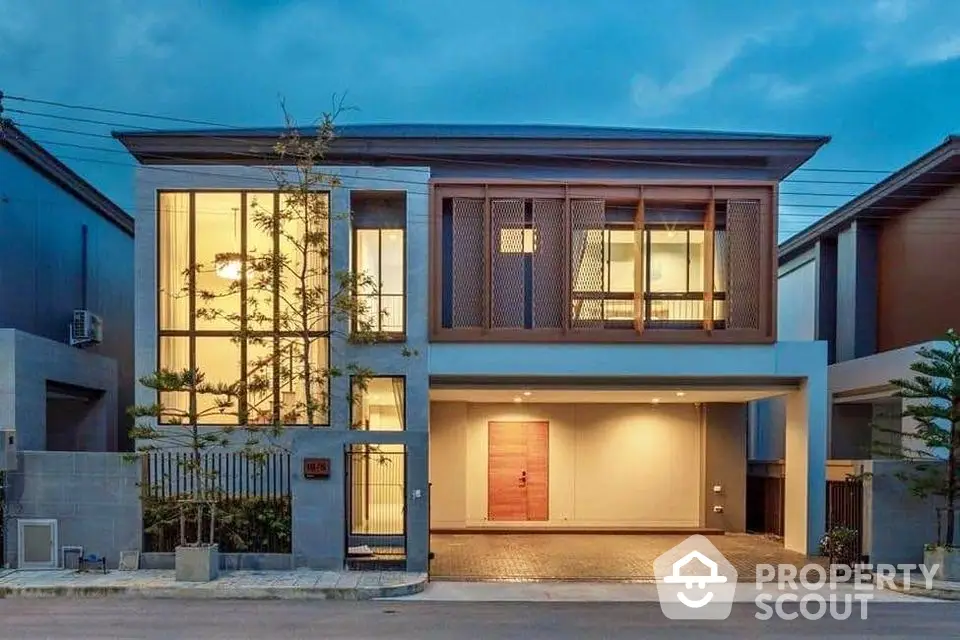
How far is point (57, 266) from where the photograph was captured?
18438 millimetres

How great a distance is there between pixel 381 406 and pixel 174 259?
16.5 feet

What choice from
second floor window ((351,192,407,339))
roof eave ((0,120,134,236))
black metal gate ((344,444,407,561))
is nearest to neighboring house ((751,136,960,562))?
black metal gate ((344,444,407,561))

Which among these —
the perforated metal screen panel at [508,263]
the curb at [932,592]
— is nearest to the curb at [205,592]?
the perforated metal screen panel at [508,263]

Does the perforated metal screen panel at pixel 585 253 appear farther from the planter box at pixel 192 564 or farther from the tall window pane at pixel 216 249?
the planter box at pixel 192 564

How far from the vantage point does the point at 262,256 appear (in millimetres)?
14133

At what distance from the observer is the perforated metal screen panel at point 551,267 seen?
14883 mm

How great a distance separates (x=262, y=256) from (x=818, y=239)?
17.0 meters

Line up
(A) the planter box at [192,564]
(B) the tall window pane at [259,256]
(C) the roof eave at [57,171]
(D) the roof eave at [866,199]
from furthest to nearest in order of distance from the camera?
(D) the roof eave at [866,199] → (C) the roof eave at [57,171] → (B) the tall window pane at [259,256] → (A) the planter box at [192,564]

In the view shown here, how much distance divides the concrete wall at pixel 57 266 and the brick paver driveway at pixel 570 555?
1014cm

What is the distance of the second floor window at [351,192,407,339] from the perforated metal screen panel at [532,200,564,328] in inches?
106

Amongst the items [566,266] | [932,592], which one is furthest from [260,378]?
[932,592]

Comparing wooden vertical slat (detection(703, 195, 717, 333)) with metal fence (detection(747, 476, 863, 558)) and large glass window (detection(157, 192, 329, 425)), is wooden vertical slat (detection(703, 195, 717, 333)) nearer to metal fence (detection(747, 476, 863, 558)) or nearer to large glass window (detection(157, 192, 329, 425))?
metal fence (detection(747, 476, 863, 558))

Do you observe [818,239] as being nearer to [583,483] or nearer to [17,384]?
[583,483]

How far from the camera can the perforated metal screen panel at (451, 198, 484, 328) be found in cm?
1487
